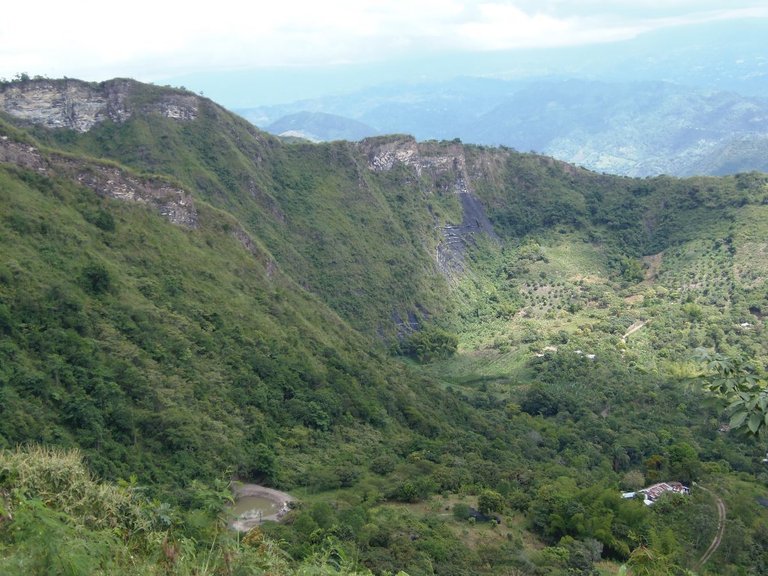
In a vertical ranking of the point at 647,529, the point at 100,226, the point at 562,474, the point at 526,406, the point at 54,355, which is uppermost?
the point at 100,226

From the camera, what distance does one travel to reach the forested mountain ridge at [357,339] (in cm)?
2944

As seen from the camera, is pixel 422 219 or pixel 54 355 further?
pixel 422 219

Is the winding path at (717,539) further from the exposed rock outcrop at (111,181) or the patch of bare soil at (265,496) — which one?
the exposed rock outcrop at (111,181)

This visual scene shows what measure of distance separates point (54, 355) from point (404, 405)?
2585 cm

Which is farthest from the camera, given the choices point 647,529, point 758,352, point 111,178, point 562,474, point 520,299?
point 520,299

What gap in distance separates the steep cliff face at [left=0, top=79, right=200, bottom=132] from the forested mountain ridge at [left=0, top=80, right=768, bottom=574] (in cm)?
27

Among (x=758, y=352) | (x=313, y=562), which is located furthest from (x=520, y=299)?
(x=313, y=562)

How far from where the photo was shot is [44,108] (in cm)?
7512

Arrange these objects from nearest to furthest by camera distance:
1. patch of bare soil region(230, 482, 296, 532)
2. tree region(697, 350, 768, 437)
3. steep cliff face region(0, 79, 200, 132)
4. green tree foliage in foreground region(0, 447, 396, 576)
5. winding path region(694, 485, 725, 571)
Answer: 1. tree region(697, 350, 768, 437)
2. green tree foliage in foreground region(0, 447, 396, 576)
3. winding path region(694, 485, 725, 571)
4. patch of bare soil region(230, 482, 296, 532)
5. steep cliff face region(0, 79, 200, 132)

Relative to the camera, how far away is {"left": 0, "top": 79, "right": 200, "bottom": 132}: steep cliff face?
7444 centimetres

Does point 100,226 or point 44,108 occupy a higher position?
point 44,108

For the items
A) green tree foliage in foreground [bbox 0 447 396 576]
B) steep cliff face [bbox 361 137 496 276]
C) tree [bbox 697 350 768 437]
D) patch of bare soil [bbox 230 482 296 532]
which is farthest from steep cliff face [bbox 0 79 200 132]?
tree [bbox 697 350 768 437]

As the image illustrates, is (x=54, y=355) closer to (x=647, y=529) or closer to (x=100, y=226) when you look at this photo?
(x=100, y=226)

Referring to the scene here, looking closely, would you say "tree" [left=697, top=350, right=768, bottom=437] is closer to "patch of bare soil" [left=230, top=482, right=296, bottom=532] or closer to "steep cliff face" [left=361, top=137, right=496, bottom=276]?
"patch of bare soil" [left=230, top=482, right=296, bottom=532]
